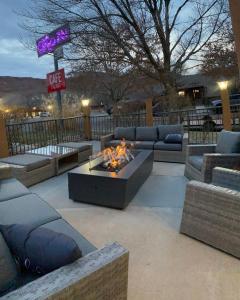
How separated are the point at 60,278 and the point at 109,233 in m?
1.62

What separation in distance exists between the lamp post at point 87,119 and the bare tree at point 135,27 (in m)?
3.63

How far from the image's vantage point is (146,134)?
614 centimetres

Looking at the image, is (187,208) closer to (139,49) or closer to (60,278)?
(60,278)

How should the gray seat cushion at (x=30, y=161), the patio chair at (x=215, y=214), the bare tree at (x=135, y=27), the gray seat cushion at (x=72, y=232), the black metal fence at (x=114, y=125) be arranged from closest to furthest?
1. the gray seat cushion at (x=72, y=232)
2. the patio chair at (x=215, y=214)
3. the gray seat cushion at (x=30, y=161)
4. the black metal fence at (x=114, y=125)
5. the bare tree at (x=135, y=27)

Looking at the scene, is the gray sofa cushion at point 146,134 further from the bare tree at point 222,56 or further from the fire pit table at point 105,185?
the bare tree at point 222,56

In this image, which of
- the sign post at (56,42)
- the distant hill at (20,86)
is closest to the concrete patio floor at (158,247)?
the sign post at (56,42)

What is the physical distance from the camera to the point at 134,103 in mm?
16750

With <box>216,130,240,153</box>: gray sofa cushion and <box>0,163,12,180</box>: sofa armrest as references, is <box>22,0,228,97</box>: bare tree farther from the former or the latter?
<box>0,163,12,180</box>: sofa armrest

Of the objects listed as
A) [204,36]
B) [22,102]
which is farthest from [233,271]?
[22,102]

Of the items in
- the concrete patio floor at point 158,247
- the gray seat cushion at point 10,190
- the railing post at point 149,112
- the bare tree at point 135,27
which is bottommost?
the concrete patio floor at point 158,247

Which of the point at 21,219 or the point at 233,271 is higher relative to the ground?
the point at 21,219

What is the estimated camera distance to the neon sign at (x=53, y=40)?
29.8 ft

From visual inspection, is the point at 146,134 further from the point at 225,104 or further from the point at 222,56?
the point at 222,56

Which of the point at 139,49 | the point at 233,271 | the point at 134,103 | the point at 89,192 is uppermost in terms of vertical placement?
the point at 139,49
